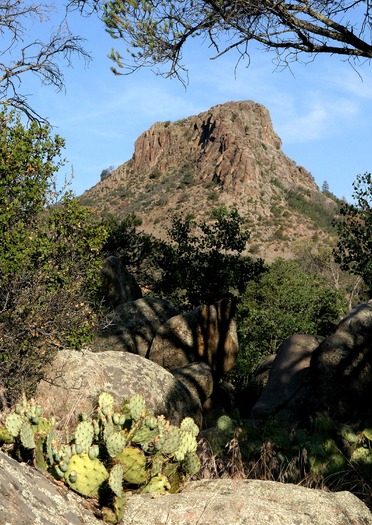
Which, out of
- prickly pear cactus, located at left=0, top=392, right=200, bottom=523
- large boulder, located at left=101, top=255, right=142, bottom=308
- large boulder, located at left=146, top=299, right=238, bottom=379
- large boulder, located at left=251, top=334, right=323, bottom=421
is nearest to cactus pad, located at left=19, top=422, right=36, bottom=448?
prickly pear cactus, located at left=0, top=392, right=200, bottom=523

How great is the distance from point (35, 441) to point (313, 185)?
406ft

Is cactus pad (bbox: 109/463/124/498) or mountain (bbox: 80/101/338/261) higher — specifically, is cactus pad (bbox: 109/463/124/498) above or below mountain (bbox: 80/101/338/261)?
below

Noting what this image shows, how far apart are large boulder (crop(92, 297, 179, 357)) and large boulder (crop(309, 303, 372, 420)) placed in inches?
245

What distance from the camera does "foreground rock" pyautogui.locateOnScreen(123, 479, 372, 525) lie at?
3996mm

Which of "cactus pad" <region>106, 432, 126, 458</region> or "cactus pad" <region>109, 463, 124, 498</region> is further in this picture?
"cactus pad" <region>106, 432, 126, 458</region>

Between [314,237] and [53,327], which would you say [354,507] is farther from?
[314,237]

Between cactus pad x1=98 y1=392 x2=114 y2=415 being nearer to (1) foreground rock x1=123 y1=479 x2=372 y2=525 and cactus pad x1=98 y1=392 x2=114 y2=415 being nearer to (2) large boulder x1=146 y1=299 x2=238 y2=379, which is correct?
(1) foreground rock x1=123 y1=479 x2=372 y2=525

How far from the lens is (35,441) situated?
169 inches

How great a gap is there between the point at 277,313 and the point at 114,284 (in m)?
8.80

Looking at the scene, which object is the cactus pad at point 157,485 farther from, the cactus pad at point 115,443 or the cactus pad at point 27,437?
the cactus pad at point 27,437

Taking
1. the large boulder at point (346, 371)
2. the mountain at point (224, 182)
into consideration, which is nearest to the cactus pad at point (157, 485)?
the large boulder at point (346, 371)

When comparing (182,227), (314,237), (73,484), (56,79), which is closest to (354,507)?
(73,484)

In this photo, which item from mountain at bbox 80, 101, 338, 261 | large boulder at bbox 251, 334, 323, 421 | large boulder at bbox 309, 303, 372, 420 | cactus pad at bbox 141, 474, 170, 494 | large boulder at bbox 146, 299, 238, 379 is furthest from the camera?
mountain at bbox 80, 101, 338, 261

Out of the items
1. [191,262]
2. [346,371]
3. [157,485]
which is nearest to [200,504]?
[157,485]
